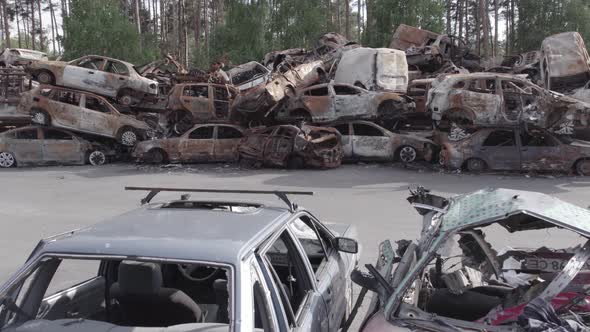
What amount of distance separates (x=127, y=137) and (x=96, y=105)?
1728 millimetres

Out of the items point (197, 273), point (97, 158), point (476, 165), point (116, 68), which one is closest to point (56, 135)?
point (97, 158)

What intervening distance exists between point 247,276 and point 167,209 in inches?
48.7

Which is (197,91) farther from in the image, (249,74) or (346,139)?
(346,139)

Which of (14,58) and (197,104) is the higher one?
(14,58)

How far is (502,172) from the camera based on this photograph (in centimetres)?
1521

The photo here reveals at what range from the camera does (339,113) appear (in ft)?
58.3

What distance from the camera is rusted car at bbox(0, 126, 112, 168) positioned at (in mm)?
17672

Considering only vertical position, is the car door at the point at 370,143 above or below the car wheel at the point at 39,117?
below

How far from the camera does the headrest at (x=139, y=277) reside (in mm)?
3002

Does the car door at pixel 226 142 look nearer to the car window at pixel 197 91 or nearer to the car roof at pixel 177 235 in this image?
the car window at pixel 197 91

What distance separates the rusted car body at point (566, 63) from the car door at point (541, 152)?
3724mm

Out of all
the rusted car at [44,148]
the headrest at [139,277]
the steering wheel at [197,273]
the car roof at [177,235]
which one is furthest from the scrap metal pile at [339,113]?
the headrest at [139,277]

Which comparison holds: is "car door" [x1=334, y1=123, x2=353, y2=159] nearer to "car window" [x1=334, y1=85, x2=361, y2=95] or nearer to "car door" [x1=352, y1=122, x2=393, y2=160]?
"car door" [x1=352, y1=122, x2=393, y2=160]

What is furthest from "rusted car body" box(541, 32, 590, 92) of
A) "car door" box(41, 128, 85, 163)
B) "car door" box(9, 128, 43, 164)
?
"car door" box(9, 128, 43, 164)
